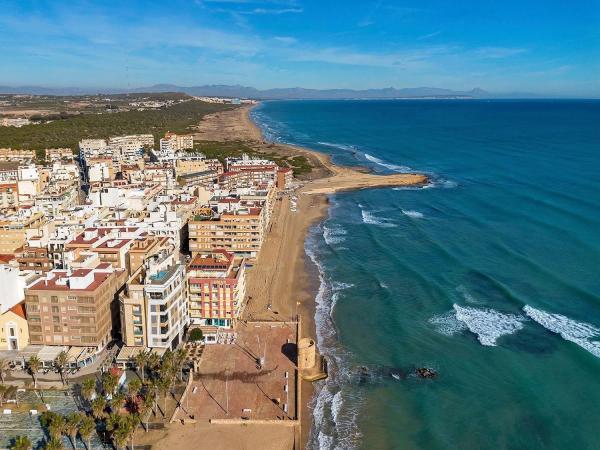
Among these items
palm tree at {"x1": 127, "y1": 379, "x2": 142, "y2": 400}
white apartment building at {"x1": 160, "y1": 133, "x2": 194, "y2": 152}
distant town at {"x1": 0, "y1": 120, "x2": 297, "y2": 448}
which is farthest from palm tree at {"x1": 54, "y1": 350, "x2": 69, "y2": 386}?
white apartment building at {"x1": 160, "y1": 133, "x2": 194, "y2": 152}

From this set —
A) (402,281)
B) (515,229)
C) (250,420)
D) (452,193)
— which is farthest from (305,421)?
(452,193)

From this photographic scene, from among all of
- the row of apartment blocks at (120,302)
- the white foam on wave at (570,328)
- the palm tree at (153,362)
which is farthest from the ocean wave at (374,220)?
the palm tree at (153,362)

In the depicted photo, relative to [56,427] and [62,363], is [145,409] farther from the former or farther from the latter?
[62,363]

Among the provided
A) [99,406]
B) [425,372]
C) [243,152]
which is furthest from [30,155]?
[425,372]

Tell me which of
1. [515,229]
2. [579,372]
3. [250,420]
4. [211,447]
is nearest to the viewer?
[211,447]

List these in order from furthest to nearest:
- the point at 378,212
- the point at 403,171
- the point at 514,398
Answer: the point at 403,171 < the point at 378,212 < the point at 514,398

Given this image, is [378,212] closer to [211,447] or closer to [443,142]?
[211,447]

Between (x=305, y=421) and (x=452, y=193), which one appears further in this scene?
(x=452, y=193)
